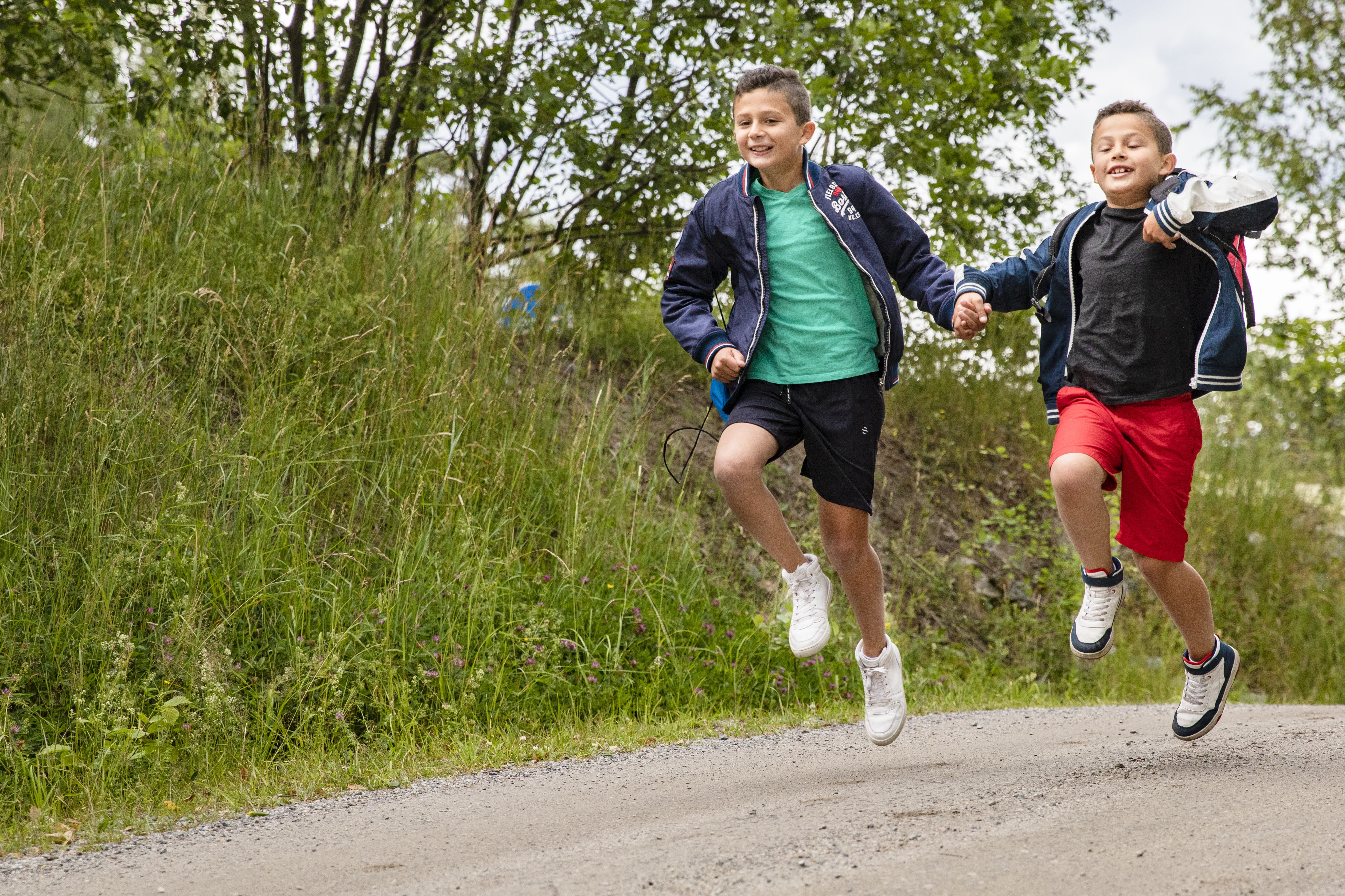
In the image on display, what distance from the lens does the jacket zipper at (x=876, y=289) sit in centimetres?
390

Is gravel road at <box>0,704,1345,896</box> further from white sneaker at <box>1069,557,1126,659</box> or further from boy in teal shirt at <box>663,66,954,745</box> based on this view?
boy in teal shirt at <box>663,66,954,745</box>

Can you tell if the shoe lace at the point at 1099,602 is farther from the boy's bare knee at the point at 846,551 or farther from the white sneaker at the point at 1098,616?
the boy's bare knee at the point at 846,551

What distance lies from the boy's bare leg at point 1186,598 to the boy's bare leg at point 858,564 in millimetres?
898

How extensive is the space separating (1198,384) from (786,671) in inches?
115

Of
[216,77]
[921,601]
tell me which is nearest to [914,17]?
[921,601]

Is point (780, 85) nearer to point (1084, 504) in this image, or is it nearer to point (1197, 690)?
point (1084, 504)

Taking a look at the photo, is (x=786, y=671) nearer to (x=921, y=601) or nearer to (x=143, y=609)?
(x=921, y=601)

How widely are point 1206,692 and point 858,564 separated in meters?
1.36

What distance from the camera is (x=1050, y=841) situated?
291 cm

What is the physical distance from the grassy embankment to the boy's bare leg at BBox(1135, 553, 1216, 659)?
77.0 inches

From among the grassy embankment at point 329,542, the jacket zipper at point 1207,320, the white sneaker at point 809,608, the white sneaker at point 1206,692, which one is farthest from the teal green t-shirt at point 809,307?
the grassy embankment at point 329,542

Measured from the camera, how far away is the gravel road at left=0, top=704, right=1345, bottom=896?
8.77 feet

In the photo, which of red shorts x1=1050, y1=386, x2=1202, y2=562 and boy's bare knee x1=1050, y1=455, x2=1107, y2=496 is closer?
boy's bare knee x1=1050, y1=455, x2=1107, y2=496

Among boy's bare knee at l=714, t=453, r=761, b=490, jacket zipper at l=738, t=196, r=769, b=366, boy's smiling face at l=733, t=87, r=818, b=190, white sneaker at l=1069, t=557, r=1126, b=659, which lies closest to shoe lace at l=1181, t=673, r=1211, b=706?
white sneaker at l=1069, t=557, r=1126, b=659
